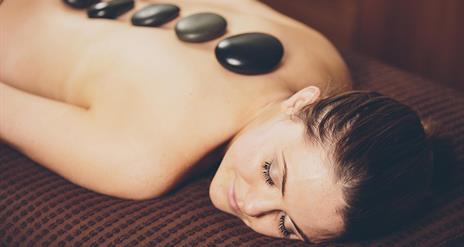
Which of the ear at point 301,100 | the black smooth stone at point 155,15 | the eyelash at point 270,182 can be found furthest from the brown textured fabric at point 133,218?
the black smooth stone at point 155,15

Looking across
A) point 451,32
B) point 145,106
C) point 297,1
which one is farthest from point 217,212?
point 297,1

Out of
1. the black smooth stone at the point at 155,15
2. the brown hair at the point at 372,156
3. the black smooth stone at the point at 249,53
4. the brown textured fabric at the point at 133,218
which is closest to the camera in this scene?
the brown hair at the point at 372,156

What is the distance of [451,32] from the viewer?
191 centimetres

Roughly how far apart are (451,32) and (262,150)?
1.22 metres

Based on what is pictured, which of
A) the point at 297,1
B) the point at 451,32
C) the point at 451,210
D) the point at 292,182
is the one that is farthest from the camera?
the point at 297,1

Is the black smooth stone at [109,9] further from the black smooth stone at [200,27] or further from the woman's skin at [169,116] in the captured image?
the black smooth stone at [200,27]

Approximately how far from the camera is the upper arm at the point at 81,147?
101 centimetres

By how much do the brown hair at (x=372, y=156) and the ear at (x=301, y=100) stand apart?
0.15ft

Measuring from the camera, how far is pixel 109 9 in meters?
1.26

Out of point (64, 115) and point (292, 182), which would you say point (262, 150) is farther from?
point (64, 115)

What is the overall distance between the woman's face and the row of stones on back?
0.40 ft

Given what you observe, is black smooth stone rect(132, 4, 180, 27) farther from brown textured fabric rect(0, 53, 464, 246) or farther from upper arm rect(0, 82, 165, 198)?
brown textured fabric rect(0, 53, 464, 246)

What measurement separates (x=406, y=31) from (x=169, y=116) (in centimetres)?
130

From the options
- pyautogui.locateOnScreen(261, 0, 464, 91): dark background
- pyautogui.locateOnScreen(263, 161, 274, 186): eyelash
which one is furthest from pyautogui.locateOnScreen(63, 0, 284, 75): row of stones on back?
pyautogui.locateOnScreen(261, 0, 464, 91): dark background
